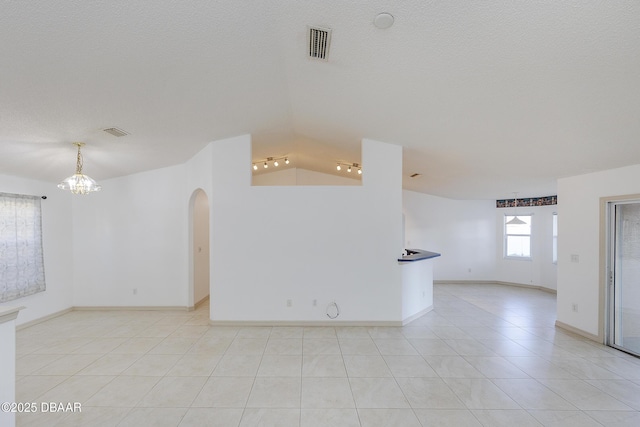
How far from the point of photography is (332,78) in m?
2.82

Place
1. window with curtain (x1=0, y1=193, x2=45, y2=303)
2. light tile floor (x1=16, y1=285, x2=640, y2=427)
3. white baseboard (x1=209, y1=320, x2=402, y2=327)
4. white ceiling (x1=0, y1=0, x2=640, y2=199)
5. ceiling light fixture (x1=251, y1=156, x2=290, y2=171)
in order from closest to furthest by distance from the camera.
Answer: white ceiling (x1=0, y1=0, x2=640, y2=199) → light tile floor (x1=16, y1=285, x2=640, y2=427) → window with curtain (x1=0, y1=193, x2=45, y2=303) → white baseboard (x1=209, y1=320, x2=402, y2=327) → ceiling light fixture (x1=251, y1=156, x2=290, y2=171)

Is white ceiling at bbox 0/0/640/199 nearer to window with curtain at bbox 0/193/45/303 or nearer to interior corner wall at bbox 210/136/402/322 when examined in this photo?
window with curtain at bbox 0/193/45/303

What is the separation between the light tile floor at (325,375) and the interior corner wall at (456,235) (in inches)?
115

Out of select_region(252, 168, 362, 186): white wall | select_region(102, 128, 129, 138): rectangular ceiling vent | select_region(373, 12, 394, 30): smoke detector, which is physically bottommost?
select_region(252, 168, 362, 186): white wall

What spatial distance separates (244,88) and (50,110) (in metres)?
1.97

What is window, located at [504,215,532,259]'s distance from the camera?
6903 millimetres

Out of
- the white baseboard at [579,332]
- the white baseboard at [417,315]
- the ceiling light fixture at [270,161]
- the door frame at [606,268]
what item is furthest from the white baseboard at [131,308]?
the door frame at [606,268]

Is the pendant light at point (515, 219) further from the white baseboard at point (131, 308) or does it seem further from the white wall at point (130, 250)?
the white baseboard at point (131, 308)

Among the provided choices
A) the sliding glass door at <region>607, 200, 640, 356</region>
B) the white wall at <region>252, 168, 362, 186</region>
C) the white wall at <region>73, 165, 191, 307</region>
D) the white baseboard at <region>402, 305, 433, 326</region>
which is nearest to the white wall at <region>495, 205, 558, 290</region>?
the sliding glass door at <region>607, 200, 640, 356</region>

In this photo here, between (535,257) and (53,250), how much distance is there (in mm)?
10306

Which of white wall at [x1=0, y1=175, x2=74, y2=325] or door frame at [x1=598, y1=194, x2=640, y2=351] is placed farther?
white wall at [x1=0, y1=175, x2=74, y2=325]

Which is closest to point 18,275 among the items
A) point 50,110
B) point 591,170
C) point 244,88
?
point 50,110

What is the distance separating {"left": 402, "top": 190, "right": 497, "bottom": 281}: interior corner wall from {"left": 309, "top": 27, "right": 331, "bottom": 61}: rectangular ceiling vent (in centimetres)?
585

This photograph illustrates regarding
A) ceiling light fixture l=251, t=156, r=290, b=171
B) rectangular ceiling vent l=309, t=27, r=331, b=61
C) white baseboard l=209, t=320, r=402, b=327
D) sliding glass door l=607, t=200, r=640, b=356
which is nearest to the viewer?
rectangular ceiling vent l=309, t=27, r=331, b=61
